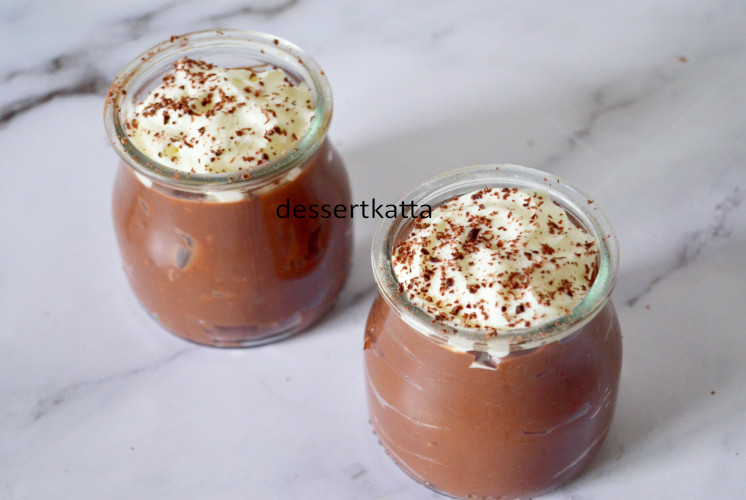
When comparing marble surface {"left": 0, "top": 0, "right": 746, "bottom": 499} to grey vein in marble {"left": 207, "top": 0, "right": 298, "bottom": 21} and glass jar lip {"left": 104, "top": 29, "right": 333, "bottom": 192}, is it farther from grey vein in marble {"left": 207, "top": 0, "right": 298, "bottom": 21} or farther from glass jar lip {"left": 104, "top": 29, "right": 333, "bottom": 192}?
glass jar lip {"left": 104, "top": 29, "right": 333, "bottom": 192}

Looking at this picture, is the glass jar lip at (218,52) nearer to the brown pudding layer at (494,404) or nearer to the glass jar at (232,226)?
the glass jar at (232,226)

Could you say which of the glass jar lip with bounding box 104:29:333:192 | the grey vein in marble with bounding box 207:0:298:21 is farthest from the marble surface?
the glass jar lip with bounding box 104:29:333:192

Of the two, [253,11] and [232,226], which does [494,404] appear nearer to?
[232,226]

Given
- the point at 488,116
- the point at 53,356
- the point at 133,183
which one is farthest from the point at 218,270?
the point at 488,116

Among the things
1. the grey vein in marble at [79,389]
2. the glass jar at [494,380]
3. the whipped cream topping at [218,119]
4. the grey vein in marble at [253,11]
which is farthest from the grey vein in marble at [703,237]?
the grey vein in marble at [253,11]

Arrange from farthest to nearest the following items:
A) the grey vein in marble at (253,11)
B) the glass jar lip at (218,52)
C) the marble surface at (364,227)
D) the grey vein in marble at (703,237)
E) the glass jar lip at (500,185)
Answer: the grey vein in marble at (253,11), the grey vein in marble at (703,237), the marble surface at (364,227), the glass jar lip at (218,52), the glass jar lip at (500,185)

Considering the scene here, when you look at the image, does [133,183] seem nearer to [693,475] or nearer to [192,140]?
[192,140]

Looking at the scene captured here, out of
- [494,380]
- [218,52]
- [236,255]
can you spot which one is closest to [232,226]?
[236,255]
